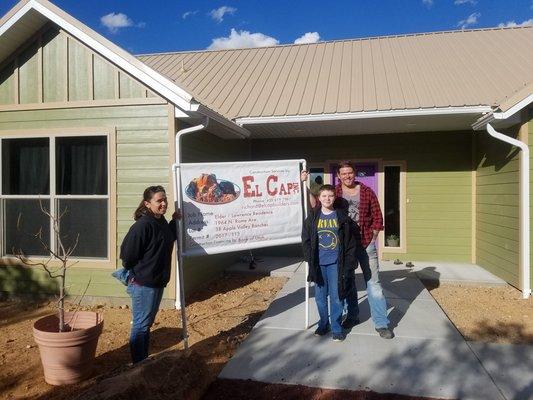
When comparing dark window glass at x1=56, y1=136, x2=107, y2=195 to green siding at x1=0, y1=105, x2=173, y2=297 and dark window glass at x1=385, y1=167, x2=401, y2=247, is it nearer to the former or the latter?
green siding at x1=0, y1=105, x2=173, y2=297

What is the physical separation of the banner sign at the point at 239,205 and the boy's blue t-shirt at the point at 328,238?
0.69 m

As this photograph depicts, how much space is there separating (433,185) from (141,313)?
23.1 feet

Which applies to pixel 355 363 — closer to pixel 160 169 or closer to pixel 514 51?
pixel 160 169

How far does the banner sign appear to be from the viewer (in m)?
4.34

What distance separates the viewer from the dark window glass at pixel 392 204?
8.88 metres

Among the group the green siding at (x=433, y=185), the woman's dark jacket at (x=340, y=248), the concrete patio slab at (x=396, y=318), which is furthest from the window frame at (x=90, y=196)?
the green siding at (x=433, y=185)

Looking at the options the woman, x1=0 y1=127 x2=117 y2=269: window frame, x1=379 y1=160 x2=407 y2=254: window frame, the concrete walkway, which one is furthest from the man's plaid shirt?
x1=379 y1=160 x2=407 y2=254: window frame

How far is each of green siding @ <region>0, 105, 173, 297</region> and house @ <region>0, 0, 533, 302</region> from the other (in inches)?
0.8

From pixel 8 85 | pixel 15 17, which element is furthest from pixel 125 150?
pixel 15 17

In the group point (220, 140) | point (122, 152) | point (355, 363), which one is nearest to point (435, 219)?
point (220, 140)

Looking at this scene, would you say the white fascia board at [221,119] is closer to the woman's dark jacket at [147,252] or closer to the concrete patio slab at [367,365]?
the woman's dark jacket at [147,252]

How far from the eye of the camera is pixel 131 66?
5.62 m

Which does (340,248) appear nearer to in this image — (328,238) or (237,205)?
(328,238)

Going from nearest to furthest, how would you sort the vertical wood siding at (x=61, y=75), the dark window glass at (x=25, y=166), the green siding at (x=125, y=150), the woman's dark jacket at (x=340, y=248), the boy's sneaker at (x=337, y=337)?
1. the woman's dark jacket at (x=340, y=248)
2. the boy's sneaker at (x=337, y=337)
3. the green siding at (x=125, y=150)
4. the vertical wood siding at (x=61, y=75)
5. the dark window glass at (x=25, y=166)
